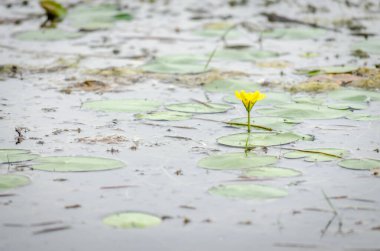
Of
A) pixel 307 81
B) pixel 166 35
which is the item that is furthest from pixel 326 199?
pixel 166 35

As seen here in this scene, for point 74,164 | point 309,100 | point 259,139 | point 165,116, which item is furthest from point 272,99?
point 74,164

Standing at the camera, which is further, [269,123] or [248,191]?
[269,123]


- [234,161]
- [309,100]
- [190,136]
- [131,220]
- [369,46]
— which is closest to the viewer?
[131,220]

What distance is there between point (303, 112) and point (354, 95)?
0.46 metres

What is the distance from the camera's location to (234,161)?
8.87 feet

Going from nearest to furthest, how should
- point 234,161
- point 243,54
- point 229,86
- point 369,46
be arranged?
point 234,161 < point 229,86 < point 243,54 < point 369,46

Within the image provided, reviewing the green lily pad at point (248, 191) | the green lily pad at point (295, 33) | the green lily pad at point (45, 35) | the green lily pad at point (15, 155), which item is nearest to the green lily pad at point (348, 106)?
the green lily pad at point (248, 191)

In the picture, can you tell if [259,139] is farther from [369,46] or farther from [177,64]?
[369,46]

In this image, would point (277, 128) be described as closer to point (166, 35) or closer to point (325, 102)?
point (325, 102)

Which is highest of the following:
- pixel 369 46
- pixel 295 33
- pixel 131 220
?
pixel 295 33

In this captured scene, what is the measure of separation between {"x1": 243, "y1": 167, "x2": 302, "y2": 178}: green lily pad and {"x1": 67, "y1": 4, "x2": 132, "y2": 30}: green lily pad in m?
3.46

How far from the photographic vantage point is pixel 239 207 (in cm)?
231

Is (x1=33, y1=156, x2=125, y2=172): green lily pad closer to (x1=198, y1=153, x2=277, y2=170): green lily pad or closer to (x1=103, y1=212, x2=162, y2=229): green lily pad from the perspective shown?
(x1=198, y1=153, x2=277, y2=170): green lily pad

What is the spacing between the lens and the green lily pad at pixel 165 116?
131 inches
